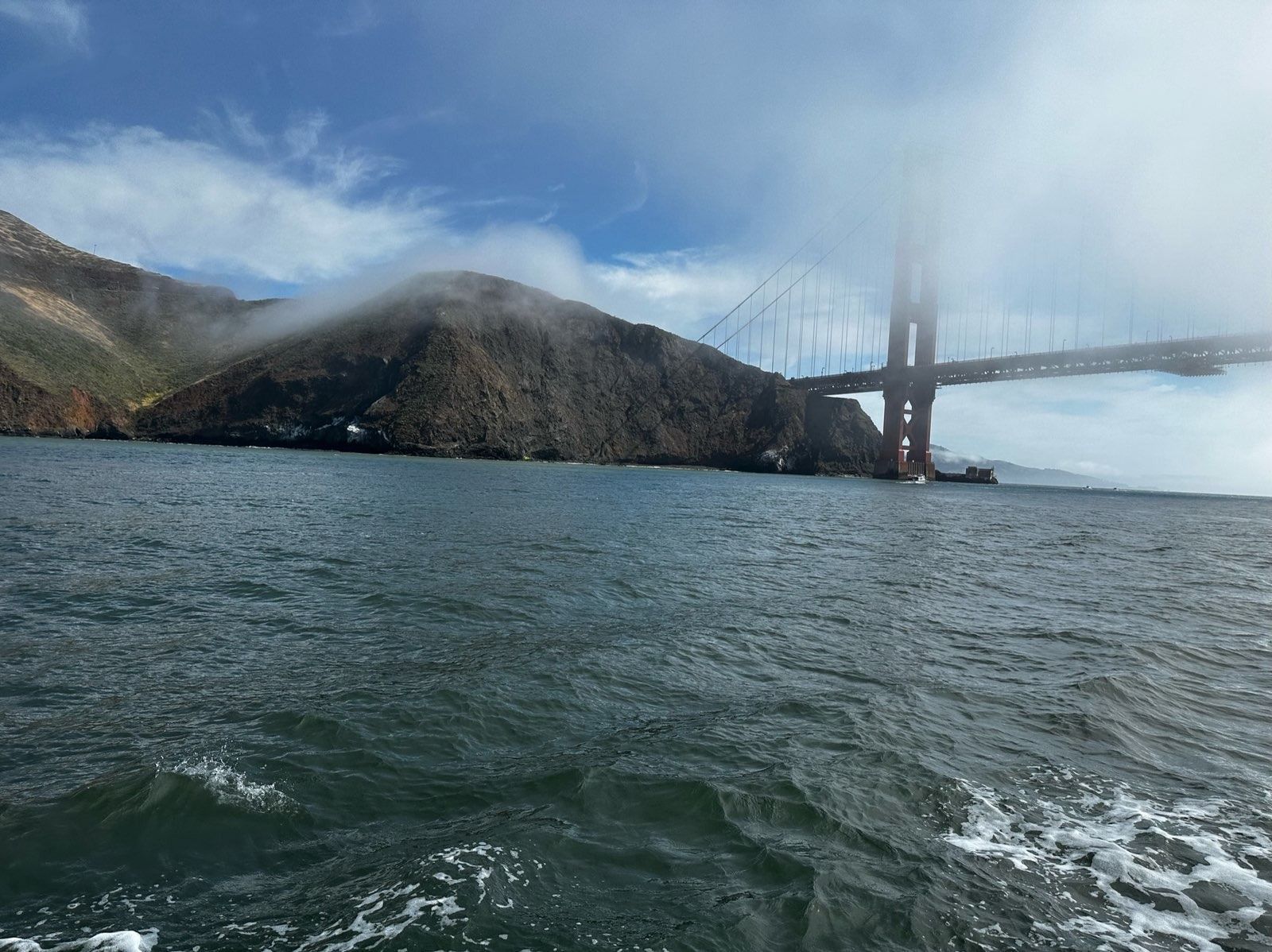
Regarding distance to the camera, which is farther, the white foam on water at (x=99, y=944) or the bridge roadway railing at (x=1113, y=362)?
the bridge roadway railing at (x=1113, y=362)

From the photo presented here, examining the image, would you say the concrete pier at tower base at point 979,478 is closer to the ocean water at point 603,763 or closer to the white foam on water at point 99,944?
the ocean water at point 603,763

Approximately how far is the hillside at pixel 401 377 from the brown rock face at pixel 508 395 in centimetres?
36

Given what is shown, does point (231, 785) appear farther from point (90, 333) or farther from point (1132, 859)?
point (90, 333)

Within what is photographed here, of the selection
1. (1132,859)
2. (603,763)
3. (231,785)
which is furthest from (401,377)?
(1132,859)

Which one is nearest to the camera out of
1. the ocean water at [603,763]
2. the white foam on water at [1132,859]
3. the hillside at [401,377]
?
the ocean water at [603,763]

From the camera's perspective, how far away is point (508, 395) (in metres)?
132

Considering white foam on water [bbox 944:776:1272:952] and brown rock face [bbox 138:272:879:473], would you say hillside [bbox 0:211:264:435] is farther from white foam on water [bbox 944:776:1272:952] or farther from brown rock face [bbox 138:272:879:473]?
white foam on water [bbox 944:776:1272:952]

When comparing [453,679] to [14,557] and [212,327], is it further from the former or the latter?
[212,327]

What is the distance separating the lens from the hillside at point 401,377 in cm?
11175

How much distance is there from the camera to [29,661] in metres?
7.23

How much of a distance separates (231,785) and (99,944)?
164cm

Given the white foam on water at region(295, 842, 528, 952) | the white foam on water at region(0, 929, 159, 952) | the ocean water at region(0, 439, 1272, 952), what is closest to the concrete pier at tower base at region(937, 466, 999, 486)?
the ocean water at region(0, 439, 1272, 952)

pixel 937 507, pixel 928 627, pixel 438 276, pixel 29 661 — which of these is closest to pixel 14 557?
pixel 29 661

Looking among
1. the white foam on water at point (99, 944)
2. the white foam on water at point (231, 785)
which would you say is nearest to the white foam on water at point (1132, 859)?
the white foam on water at point (99, 944)
